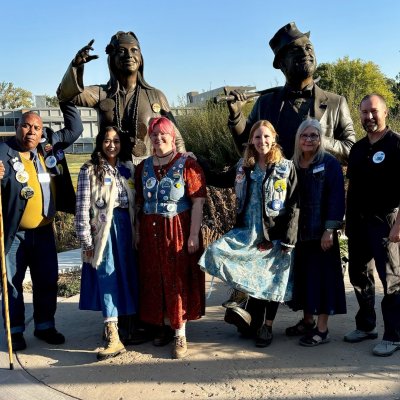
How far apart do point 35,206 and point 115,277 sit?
0.85 meters

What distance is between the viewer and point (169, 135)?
3.52 meters

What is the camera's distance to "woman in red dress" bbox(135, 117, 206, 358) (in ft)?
11.5

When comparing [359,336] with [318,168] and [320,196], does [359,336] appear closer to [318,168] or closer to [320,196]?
[320,196]

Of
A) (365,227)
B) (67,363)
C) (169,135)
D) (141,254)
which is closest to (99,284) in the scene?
(141,254)

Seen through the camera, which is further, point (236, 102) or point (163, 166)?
point (236, 102)

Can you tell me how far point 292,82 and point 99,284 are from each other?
2230mm

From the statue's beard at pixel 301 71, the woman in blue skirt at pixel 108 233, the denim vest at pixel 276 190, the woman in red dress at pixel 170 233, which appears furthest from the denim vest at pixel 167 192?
the statue's beard at pixel 301 71

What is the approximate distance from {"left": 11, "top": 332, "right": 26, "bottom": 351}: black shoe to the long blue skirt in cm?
61

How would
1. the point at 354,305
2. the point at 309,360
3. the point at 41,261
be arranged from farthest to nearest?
1. the point at 354,305
2. the point at 41,261
3. the point at 309,360

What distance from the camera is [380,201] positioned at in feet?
11.4

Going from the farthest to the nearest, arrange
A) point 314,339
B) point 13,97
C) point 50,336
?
1. point 13,97
2. point 50,336
3. point 314,339

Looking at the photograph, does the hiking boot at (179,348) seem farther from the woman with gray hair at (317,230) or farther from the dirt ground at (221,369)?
the woman with gray hair at (317,230)

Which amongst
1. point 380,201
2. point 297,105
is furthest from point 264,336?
point 297,105

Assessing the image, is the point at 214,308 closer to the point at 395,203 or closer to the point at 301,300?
the point at 301,300
